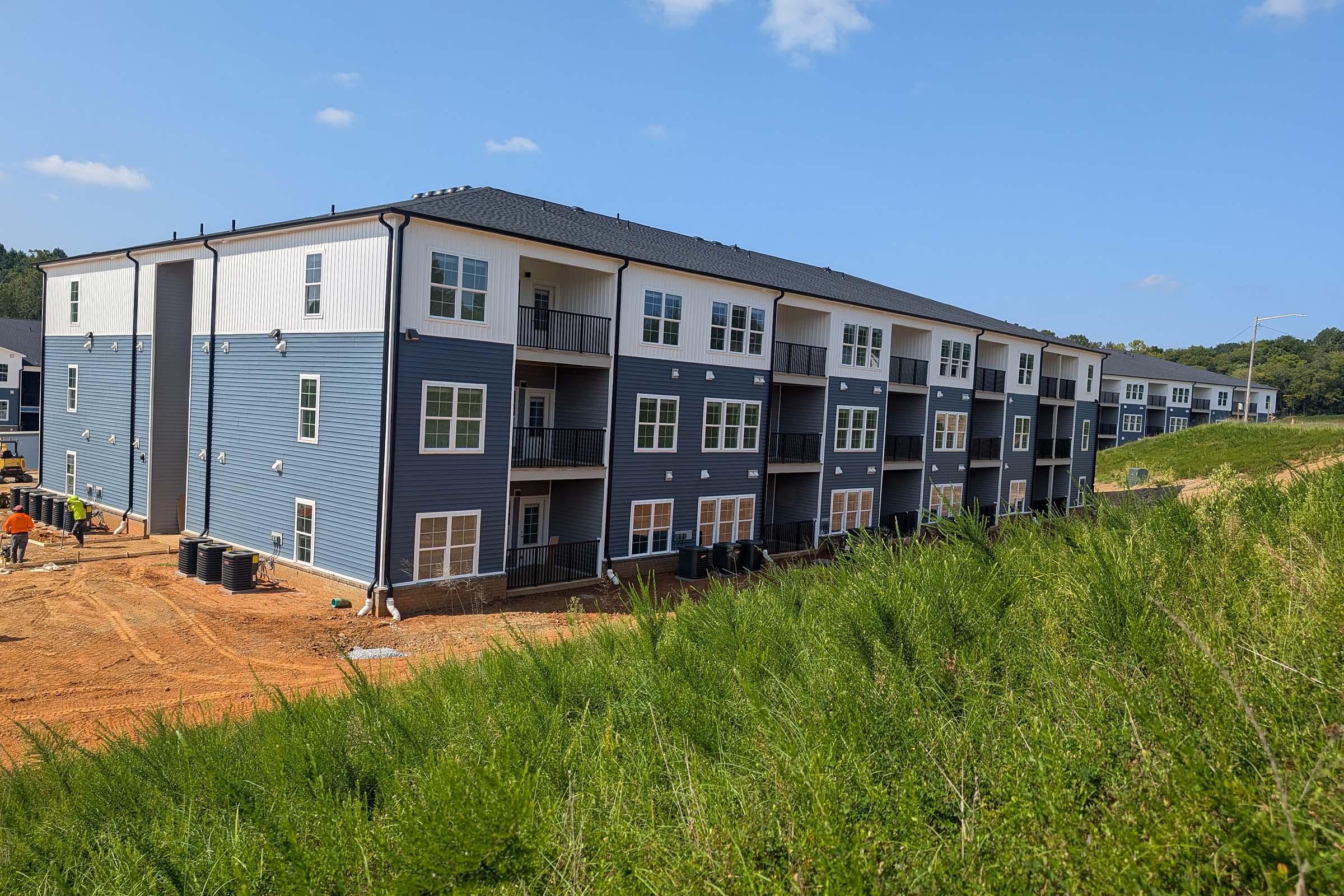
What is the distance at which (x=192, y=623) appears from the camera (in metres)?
17.4

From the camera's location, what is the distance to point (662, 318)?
80.8 feet

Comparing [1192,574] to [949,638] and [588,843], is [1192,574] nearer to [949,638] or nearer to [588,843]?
[949,638]

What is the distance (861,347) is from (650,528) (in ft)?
39.3

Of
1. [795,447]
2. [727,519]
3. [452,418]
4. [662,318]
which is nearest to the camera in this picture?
[452,418]

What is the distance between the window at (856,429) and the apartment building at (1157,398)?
3941 centimetres

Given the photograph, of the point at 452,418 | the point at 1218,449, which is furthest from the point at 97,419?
the point at 1218,449

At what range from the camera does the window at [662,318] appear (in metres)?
24.3

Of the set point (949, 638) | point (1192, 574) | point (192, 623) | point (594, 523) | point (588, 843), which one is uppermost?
point (1192, 574)

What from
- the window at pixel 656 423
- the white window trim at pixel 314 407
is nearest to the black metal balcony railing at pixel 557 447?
the window at pixel 656 423

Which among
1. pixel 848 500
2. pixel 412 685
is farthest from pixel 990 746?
pixel 848 500

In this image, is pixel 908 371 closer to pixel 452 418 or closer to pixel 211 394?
pixel 452 418

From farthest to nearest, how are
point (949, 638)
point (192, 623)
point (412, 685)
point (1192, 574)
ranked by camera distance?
point (192, 623) < point (412, 685) < point (1192, 574) < point (949, 638)

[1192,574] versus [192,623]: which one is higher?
[1192,574]

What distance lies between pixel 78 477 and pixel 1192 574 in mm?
34732
